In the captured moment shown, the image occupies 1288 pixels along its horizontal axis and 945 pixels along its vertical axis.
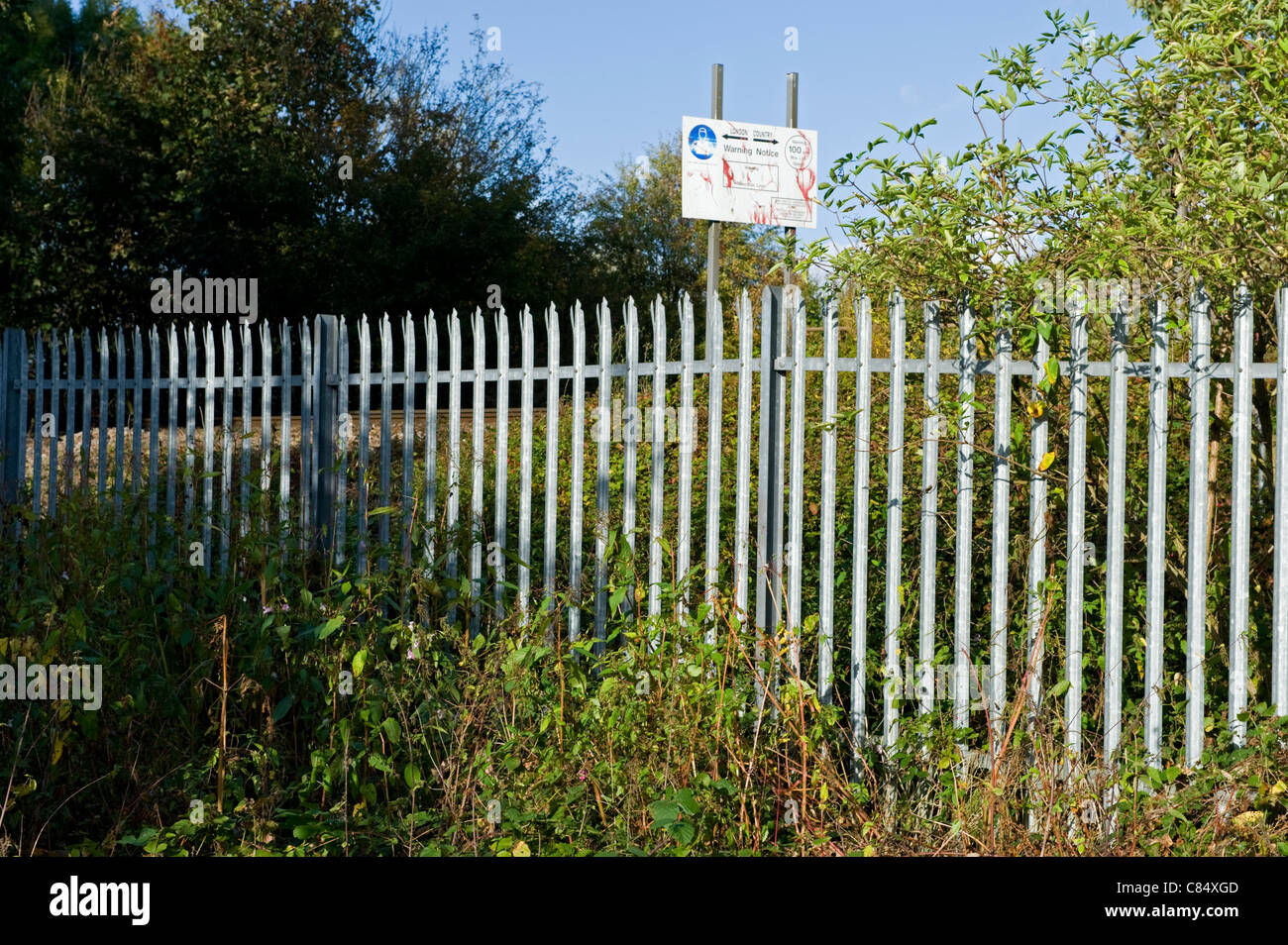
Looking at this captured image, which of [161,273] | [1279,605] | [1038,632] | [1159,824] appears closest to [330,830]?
[1038,632]

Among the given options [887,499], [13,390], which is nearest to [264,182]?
[13,390]

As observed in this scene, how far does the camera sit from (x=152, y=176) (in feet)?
63.0

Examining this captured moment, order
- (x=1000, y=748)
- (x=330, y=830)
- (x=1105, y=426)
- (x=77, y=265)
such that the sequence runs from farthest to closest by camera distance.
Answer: (x=77, y=265), (x=1105, y=426), (x=330, y=830), (x=1000, y=748)

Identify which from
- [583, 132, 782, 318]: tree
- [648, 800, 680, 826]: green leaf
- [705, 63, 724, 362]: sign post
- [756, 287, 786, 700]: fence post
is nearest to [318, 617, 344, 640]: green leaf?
[648, 800, 680, 826]: green leaf

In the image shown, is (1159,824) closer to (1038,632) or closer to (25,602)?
(1038,632)

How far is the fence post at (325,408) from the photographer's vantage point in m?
5.98

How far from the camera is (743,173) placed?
19.3 m

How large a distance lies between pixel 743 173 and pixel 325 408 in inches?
569

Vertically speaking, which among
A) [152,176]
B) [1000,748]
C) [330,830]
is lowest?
[330,830]

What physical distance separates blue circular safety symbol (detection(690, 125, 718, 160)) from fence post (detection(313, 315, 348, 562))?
45.7ft

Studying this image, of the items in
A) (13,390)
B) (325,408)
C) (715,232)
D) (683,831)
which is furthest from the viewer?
(715,232)

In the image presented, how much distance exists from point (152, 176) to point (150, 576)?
16857mm

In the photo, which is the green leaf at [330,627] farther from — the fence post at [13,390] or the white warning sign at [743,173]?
the white warning sign at [743,173]

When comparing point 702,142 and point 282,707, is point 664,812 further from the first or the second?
point 702,142
